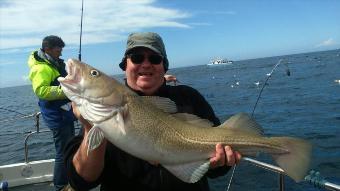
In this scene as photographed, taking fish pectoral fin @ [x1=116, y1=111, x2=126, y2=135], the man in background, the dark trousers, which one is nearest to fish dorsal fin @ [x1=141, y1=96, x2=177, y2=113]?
fish pectoral fin @ [x1=116, y1=111, x2=126, y2=135]

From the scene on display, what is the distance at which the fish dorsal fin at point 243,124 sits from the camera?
3678 mm

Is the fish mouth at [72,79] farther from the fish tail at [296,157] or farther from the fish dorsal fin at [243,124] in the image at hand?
the fish tail at [296,157]

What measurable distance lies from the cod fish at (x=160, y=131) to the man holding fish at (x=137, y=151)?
6cm

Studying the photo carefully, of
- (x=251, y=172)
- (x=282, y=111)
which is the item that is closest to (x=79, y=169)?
(x=251, y=172)

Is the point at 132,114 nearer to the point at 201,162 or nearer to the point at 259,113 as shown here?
the point at 201,162

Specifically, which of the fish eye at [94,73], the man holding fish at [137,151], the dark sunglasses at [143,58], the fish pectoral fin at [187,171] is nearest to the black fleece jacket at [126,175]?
the man holding fish at [137,151]

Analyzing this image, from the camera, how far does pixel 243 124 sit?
371 centimetres

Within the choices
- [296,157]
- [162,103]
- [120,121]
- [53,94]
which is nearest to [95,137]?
[120,121]

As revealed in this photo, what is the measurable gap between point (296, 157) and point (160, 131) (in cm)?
127

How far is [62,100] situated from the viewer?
7.91 metres

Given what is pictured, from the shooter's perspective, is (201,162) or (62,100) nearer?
(201,162)

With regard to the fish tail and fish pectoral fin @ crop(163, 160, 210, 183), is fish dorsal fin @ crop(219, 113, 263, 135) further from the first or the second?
fish pectoral fin @ crop(163, 160, 210, 183)

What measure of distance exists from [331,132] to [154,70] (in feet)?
57.5

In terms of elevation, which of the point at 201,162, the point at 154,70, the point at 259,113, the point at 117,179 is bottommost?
the point at 259,113
